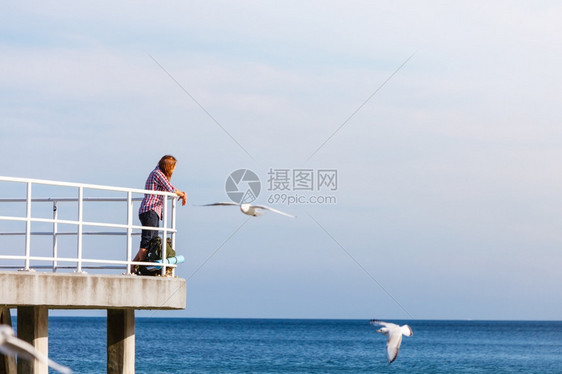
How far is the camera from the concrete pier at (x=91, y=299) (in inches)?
508

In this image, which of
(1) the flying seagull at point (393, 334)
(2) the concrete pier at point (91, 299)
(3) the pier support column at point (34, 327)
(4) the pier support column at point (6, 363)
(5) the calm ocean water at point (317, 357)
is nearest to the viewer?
(2) the concrete pier at point (91, 299)

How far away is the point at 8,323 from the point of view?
17328mm

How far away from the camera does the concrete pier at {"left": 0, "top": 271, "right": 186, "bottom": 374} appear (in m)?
12.9

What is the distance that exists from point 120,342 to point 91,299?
1.61m

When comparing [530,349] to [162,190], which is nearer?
[162,190]

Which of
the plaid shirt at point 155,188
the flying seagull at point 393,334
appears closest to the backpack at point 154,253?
the plaid shirt at point 155,188

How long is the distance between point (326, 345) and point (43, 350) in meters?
92.5

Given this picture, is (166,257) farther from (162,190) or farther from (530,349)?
(530,349)

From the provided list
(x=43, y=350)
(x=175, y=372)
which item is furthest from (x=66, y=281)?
(x=175, y=372)

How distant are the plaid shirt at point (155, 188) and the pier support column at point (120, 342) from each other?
1485 mm

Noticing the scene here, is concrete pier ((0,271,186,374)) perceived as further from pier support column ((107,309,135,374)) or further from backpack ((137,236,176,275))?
backpack ((137,236,176,275))

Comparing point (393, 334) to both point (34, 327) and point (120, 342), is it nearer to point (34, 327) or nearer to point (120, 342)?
point (120, 342)

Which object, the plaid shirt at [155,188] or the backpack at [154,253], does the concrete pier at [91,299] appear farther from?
the plaid shirt at [155,188]

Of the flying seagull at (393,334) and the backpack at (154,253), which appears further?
the flying seagull at (393,334)
